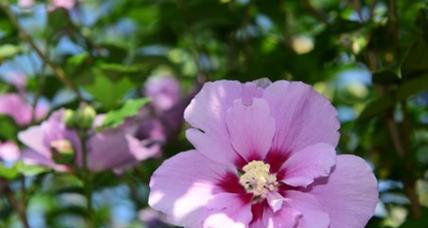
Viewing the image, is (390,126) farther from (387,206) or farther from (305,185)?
(305,185)

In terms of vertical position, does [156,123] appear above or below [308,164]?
below

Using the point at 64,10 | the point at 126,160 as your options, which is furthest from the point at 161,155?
the point at 64,10

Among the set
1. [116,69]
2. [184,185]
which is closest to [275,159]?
[184,185]

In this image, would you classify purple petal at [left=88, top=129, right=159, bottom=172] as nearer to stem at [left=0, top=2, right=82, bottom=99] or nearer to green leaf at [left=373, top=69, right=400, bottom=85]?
stem at [left=0, top=2, right=82, bottom=99]

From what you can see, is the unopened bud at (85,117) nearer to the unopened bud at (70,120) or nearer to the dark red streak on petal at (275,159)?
the unopened bud at (70,120)

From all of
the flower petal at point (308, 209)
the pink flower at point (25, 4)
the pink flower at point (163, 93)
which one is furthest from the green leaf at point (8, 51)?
the flower petal at point (308, 209)

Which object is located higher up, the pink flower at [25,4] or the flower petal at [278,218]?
the pink flower at [25,4]

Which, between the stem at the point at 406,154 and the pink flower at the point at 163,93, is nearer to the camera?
the stem at the point at 406,154

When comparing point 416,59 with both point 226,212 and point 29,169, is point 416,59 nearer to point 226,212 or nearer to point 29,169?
point 226,212
